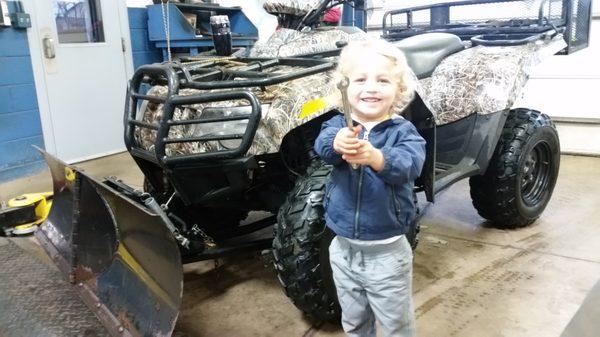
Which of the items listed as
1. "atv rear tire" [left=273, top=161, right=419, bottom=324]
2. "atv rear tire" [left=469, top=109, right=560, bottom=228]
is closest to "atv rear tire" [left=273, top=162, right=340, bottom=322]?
"atv rear tire" [left=273, top=161, right=419, bottom=324]

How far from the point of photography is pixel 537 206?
3.13 metres

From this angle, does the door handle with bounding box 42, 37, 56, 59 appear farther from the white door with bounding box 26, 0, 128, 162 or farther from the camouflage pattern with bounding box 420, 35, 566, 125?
the camouflage pattern with bounding box 420, 35, 566, 125

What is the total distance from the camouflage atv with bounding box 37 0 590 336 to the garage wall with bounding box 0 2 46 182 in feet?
8.33

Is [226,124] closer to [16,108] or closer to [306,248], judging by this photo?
[306,248]

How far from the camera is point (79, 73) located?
16.3 feet

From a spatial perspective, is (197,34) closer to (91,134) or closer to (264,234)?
(91,134)

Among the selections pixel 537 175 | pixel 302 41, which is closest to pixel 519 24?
pixel 537 175

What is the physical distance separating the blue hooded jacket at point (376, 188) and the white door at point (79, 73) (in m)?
4.12

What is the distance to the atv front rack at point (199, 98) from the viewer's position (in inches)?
71.0

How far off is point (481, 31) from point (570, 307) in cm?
180

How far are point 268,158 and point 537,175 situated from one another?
193cm

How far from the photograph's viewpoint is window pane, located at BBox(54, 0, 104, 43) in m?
4.81

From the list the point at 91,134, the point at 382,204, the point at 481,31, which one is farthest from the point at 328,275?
the point at 91,134

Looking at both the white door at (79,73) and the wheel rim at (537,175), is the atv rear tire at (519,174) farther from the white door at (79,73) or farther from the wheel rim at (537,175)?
the white door at (79,73)
